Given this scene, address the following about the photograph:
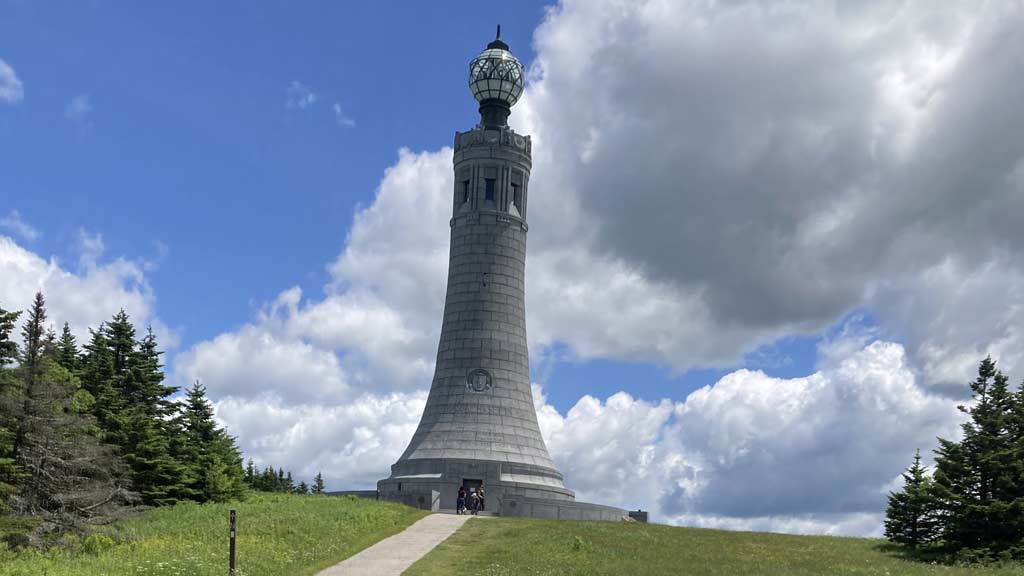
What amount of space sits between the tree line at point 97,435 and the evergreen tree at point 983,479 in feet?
79.7

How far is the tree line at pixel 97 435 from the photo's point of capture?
29641 millimetres

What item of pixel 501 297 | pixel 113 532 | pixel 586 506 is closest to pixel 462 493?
pixel 586 506

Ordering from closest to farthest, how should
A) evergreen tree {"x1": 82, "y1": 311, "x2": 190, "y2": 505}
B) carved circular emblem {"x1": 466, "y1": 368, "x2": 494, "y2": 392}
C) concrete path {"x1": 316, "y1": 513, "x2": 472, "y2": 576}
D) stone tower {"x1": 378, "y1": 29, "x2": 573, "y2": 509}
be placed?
concrete path {"x1": 316, "y1": 513, "x2": 472, "y2": 576}
evergreen tree {"x1": 82, "y1": 311, "x2": 190, "y2": 505}
stone tower {"x1": 378, "y1": 29, "x2": 573, "y2": 509}
carved circular emblem {"x1": 466, "y1": 368, "x2": 494, "y2": 392}

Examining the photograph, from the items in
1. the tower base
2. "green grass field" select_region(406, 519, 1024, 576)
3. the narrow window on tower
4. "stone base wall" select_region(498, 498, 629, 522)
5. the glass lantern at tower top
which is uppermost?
the glass lantern at tower top

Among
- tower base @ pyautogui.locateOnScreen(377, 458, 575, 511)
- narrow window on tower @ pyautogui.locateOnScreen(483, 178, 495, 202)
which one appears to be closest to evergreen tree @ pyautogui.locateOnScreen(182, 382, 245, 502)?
tower base @ pyautogui.locateOnScreen(377, 458, 575, 511)

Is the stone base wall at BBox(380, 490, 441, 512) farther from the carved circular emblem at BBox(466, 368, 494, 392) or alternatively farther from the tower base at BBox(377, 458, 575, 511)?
the carved circular emblem at BBox(466, 368, 494, 392)

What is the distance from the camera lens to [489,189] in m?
62.2

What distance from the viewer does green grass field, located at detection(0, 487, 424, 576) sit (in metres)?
A: 25.0

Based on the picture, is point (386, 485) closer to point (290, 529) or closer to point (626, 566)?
point (290, 529)

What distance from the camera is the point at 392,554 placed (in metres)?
29.1

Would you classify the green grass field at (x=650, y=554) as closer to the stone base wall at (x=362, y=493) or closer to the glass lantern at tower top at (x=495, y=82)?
the stone base wall at (x=362, y=493)

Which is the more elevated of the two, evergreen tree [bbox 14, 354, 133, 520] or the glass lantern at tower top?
the glass lantern at tower top

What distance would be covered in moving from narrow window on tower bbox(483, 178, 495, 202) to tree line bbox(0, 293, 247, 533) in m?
20.7

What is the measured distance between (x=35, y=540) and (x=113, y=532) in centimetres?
257
